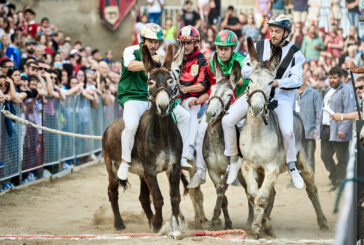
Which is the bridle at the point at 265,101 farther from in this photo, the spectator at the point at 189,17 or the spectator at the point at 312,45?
the spectator at the point at 189,17

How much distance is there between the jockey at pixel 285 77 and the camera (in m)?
8.55

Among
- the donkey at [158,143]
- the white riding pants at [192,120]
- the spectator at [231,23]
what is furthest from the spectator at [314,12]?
the donkey at [158,143]

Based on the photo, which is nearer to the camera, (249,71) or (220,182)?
(249,71)

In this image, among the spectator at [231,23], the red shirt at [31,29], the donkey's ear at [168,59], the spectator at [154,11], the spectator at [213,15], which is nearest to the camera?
the donkey's ear at [168,59]

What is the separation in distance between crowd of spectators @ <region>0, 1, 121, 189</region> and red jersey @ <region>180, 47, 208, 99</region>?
345 cm

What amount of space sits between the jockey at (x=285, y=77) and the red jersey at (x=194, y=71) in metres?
0.99

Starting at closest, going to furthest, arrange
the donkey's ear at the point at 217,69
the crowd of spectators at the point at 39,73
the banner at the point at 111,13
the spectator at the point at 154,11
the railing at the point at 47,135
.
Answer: the donkey's ear at the point at 217,69, the railing at the point at 47,135, the crowd of spectators at the point at 39,73, the spectator at the point at 154,11, the banner at the point at 111,13

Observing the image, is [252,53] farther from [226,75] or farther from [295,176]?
[295,176]

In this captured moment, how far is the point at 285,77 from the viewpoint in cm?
873

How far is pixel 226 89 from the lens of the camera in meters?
8.76

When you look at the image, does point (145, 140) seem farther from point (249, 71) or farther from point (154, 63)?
point (249, 71)

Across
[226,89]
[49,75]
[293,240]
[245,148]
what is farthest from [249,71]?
[49,75]

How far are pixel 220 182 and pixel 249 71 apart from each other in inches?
65.6

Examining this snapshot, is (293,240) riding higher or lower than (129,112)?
lower
